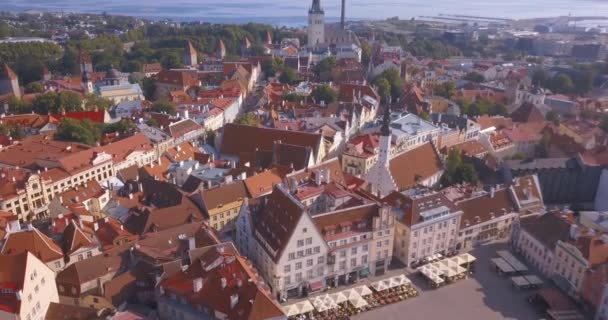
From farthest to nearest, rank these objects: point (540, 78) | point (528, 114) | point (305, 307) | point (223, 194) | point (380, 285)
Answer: point (540, 78), point (528, 114), point (223, 194), point (380, 285), point (305, 307)

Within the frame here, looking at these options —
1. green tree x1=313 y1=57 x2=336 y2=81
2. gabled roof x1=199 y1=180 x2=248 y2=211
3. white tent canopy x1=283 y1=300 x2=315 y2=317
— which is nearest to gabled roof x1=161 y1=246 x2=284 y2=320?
white tent canopy x1=283 y1=300 x2=315 y2=317

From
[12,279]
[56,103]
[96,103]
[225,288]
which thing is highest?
[56,103]

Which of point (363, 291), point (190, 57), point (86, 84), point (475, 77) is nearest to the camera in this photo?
point (363, 291)

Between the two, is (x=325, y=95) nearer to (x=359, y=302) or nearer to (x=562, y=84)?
(x=359, y=302)

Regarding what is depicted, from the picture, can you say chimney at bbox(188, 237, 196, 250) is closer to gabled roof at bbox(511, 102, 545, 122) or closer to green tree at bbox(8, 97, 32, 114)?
green tree at bbox(8, 97, 32, 114)

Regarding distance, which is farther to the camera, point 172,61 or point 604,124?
point 172,61

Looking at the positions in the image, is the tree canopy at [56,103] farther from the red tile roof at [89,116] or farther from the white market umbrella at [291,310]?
the white market umbrella at [291,310]

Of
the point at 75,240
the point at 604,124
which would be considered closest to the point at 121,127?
the point at 75,240
